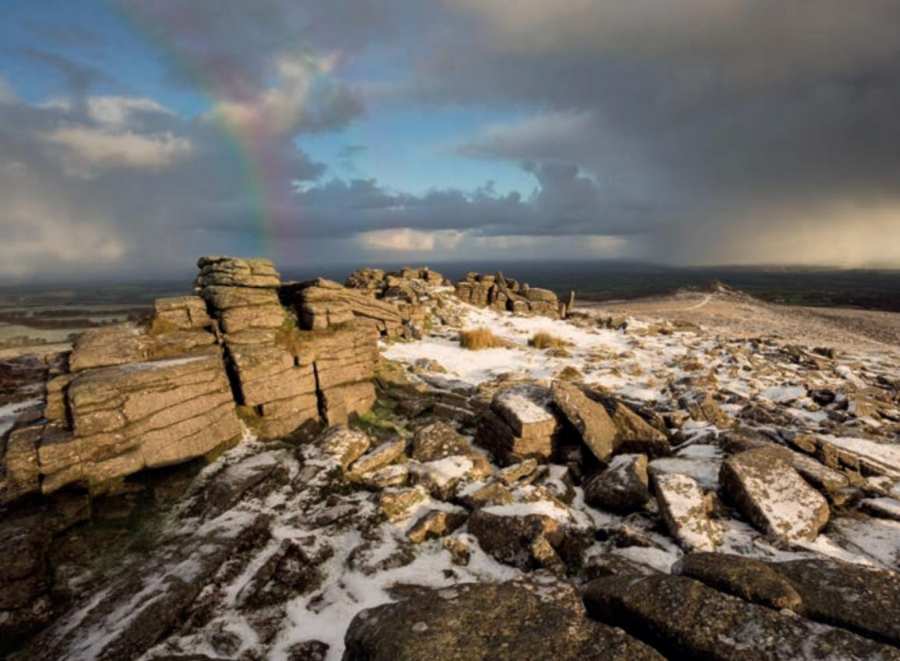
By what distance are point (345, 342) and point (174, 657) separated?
11.8m

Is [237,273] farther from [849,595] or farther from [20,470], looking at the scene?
[849,595]

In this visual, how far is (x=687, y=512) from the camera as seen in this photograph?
9.03 m

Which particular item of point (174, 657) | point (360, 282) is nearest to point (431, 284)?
point (360, 282)

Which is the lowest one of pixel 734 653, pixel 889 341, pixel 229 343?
pixel 889 341

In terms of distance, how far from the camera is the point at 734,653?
420cm

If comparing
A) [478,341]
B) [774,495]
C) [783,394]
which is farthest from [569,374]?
[774,495]

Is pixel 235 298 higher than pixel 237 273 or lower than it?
lower

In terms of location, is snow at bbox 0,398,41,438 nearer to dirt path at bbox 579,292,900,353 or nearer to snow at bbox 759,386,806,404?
snow at bbox 759,386,806,404

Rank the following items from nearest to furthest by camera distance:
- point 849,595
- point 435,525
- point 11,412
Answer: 1. point 849,595
2. point 435,525
3. point 11,412

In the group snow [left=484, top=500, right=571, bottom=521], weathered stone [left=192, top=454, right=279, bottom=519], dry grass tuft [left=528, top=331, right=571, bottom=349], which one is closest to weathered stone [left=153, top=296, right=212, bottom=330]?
weathered stone [left=192, top=454, right=279, bottom=519]

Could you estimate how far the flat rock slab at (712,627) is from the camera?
4.12 metres

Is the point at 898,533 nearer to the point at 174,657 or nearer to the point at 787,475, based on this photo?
the point at 787,475

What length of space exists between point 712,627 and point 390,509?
6942 millimetres

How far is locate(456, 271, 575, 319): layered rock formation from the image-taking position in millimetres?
44719
